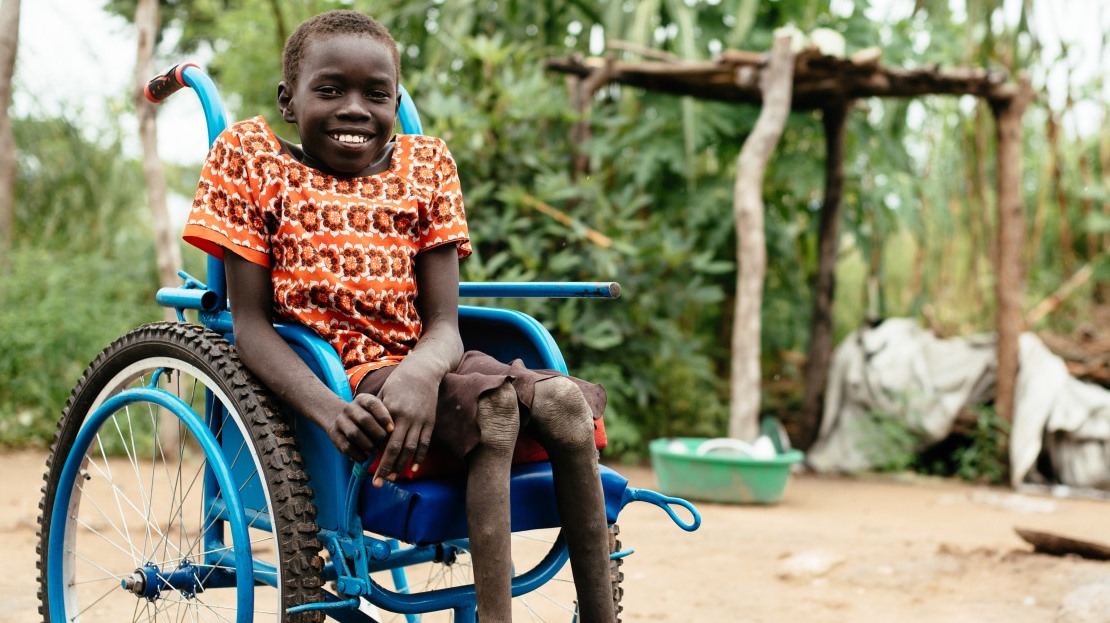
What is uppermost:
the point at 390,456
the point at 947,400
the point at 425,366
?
the point at 425,366

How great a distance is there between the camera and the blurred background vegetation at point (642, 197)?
5.25m

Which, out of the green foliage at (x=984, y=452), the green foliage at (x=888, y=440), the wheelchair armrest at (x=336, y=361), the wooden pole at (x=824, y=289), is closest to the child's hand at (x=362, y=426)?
the wheelchair armrest at (x=336, y=361)

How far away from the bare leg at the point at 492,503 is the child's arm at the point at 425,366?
0.08 metres

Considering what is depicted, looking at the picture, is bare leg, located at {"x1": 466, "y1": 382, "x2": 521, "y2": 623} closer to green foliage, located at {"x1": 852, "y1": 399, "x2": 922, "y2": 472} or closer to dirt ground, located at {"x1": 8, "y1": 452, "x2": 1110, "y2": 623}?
dirt ground, located at {"x1": 8, "y1": 452, "x2": 1110, "y2": 623}

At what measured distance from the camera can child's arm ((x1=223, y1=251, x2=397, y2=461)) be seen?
141cm

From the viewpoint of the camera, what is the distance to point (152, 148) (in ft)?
14.3

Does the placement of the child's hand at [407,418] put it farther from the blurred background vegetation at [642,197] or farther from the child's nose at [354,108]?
the blurred background vegetation at [642,197]

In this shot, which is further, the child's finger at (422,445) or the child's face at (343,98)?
the child's face at (343,98)

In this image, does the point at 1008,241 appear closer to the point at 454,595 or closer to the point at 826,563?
the point at 826,563

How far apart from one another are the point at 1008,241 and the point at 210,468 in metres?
5.06

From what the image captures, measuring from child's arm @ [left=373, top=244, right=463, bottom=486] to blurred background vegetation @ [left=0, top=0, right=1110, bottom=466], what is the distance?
317 cm

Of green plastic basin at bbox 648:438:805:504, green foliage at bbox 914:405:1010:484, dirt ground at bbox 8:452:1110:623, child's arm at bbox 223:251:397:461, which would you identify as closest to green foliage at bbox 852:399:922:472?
green foliage at bbox 914:405:1010:484

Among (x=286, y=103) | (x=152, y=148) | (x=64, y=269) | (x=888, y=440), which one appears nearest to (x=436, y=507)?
(x=286, y=103)

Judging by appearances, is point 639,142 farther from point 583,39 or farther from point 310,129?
point 310,129
